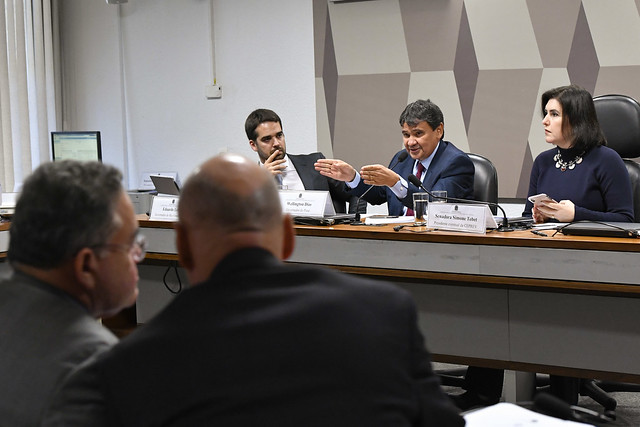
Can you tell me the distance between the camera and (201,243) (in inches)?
37.5

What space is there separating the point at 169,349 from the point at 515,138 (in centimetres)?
387

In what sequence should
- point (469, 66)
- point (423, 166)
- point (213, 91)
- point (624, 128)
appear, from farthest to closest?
1. point (213, 91)
2. point (469, 66)
3. point (423, 166)
4. point (624, 128)

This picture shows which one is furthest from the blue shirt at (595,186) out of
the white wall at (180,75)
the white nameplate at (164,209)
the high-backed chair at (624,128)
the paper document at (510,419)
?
the white wall at (180,75)

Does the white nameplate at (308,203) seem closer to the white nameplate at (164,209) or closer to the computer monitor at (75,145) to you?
the white nameplate at (164,209)

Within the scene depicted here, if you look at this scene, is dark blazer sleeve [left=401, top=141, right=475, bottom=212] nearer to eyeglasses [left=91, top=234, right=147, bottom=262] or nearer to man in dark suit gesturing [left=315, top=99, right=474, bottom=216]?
man in dark suit gesturing [left=315, top=99, right=474, bottom=216]

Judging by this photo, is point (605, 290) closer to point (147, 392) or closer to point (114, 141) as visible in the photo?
point (147, 392)

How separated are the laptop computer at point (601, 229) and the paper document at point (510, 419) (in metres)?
1.31

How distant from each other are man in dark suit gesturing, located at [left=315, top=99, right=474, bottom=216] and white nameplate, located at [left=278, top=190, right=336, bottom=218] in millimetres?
234

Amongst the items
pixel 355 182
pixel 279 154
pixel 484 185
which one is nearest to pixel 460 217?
pixel 484 185

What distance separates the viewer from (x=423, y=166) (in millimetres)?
3445

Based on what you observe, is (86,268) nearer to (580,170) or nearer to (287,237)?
(287,237)

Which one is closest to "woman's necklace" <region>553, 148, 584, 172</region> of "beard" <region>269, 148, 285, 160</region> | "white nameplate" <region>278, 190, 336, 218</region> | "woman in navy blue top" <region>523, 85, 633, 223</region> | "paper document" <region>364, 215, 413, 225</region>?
"woman in navy blue top" <region>523, 85, 633, 223</region>

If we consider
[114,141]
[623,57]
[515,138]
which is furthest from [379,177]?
[114,141]

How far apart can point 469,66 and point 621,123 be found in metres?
1.46
